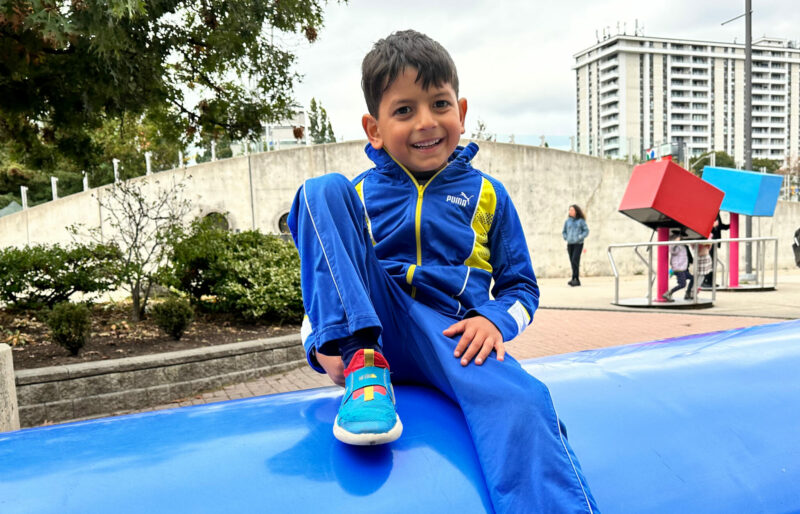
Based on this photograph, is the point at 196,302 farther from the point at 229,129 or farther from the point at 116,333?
the point at 229,129

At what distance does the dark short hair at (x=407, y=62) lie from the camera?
5.01ft

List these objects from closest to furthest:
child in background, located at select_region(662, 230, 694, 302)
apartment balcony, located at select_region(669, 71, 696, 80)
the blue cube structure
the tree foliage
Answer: the tree foliage
child in background, located at select_region(662, 230, 694, 302)
the blue cube structure
apartment balcony, located at select_region(669, 71, 696, 80)

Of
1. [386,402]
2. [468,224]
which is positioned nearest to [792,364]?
[468,224]

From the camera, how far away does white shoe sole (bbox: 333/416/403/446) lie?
1037 millimetres

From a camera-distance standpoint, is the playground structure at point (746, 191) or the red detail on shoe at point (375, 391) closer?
the red detail on shoe at point (375, 391)

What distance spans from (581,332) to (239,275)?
364 centimetres

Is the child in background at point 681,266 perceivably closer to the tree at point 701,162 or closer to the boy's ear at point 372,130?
the tree at point 701,162

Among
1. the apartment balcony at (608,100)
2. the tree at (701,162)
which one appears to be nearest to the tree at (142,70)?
the tree at (701,162)

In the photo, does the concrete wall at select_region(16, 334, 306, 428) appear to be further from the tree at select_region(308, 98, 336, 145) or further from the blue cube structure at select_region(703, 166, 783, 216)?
the tree at select_region(308, 98, 336, 145)

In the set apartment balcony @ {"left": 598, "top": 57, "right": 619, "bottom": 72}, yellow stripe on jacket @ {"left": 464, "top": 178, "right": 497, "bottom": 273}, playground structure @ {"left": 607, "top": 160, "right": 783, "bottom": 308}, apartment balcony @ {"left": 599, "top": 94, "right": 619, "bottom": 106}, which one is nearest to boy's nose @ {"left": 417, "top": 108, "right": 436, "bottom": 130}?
yellow stripe on jacket @ {"left": 464, "top": 178, "right": 497, "bottom": 273}

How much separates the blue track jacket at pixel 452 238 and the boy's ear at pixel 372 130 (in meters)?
0.03

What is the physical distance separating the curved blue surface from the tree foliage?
2.34 m

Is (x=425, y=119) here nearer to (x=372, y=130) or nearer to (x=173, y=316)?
(x=372, y=130)

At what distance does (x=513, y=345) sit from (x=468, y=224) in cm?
449
